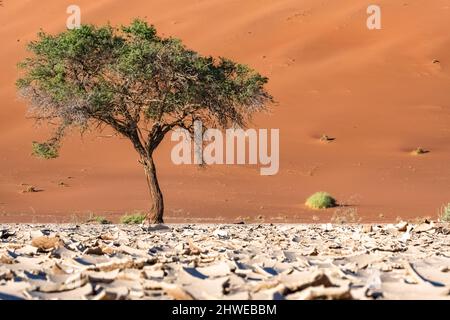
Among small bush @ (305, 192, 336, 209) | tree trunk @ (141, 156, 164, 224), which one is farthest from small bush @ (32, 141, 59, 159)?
small bush @ (305, 192, 336, 209)

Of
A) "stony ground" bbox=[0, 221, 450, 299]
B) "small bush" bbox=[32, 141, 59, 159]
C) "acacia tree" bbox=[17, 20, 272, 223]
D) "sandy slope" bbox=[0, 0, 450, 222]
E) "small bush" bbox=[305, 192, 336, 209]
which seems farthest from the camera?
"sandy slope" bbox=[0, 0, 450, 222]

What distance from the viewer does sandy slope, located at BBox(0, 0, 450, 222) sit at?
88.1 ft

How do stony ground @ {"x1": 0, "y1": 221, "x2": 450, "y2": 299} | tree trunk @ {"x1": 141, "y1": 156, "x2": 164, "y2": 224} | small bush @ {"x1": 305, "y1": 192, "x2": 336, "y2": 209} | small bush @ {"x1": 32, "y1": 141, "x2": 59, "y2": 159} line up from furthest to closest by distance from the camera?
small bush @ {"x1": 305, "y1": 192, "x2": 336, "y2": 209}
small bush @ {"x1": 32, "y1": 141, "x2": 59, "y2": 159}
tree trunk @ {"x1": 141, "y1": 156, "x2": 164, "y2": 224}
stony ground @ {"x1": 0, "y1": 221, "x2": 450, "y2": 299}

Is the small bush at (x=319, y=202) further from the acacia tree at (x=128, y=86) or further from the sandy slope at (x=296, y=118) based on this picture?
the acacia tree at (x=128, y=86)

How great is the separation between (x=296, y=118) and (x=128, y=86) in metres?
21.4

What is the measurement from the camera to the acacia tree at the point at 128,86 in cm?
1639

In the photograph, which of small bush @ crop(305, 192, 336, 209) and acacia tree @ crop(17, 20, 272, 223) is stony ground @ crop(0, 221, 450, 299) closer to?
acacia tree @ crop(17, 20, 272, 223)

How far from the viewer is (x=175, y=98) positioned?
55.4 ft

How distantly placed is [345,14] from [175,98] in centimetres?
3459

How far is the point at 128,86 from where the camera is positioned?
16922 millimetres

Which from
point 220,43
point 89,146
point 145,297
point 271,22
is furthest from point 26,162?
point 145,297

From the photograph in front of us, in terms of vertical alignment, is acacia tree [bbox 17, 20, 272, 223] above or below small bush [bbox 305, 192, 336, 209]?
above

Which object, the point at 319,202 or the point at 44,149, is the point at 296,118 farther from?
the point at 44,149

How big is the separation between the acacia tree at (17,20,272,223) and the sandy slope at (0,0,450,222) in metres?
5.57
